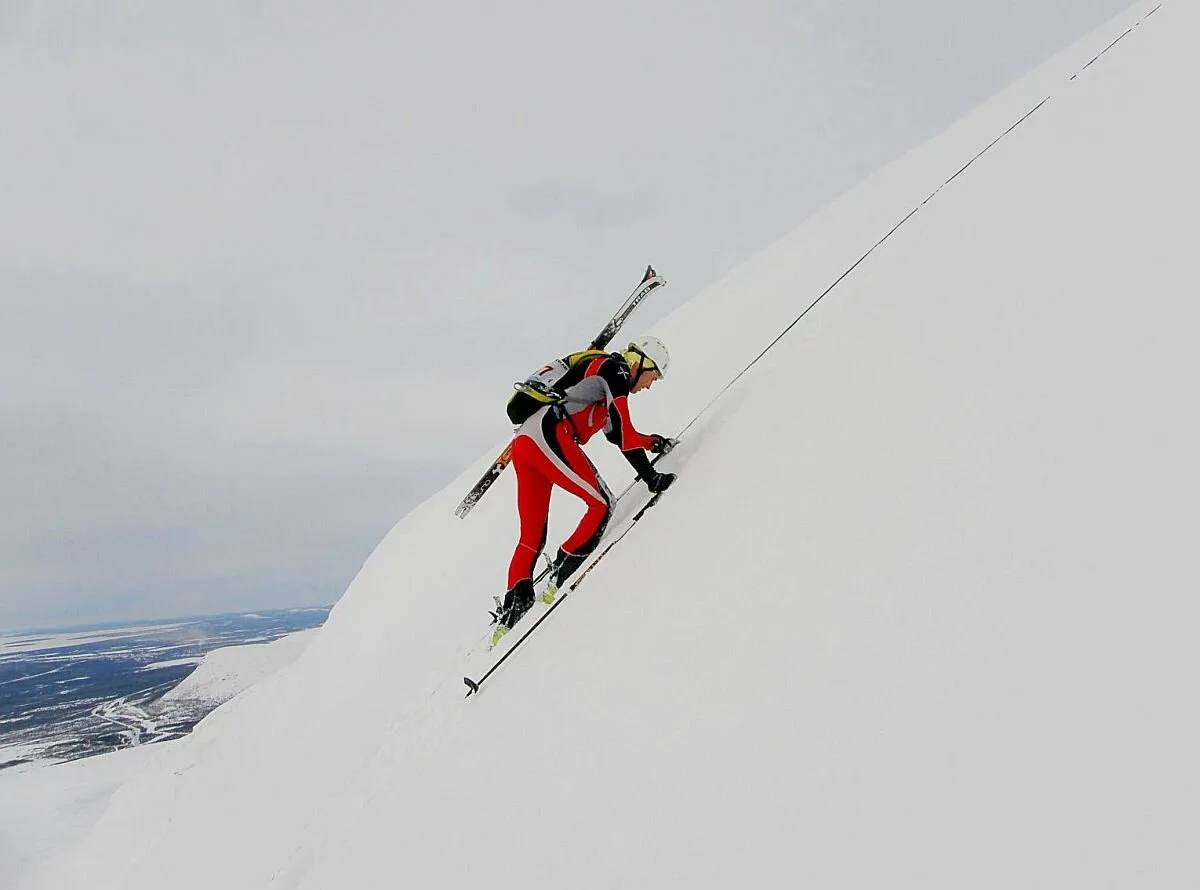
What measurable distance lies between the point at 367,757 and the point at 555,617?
10.2 feet

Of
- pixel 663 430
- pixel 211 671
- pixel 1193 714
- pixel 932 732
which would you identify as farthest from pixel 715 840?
pixel 211 671

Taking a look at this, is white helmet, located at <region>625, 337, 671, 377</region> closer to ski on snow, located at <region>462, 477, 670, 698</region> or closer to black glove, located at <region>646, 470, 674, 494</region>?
black glove, located at <region>646, 470, 674, 494</region>

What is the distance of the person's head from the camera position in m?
6.17

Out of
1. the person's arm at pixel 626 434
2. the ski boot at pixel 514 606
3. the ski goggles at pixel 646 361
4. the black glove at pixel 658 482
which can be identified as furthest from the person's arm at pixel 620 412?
the ski boot at pixel 514 606

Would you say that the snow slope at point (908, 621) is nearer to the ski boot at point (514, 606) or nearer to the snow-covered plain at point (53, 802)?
the ski boot at point (514, 606)

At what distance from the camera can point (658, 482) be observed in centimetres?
552

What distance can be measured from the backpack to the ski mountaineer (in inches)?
1.9

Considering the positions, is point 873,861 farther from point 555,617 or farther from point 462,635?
point 462,635

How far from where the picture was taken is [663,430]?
912cm

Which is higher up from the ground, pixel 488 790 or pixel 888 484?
pixel 888 484

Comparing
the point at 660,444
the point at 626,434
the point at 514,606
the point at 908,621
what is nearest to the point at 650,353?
the point at 660,444

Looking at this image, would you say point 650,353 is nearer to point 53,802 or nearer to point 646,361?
point 646,361

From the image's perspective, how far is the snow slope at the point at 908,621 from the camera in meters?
1.80

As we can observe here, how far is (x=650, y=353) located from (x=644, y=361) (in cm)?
22
